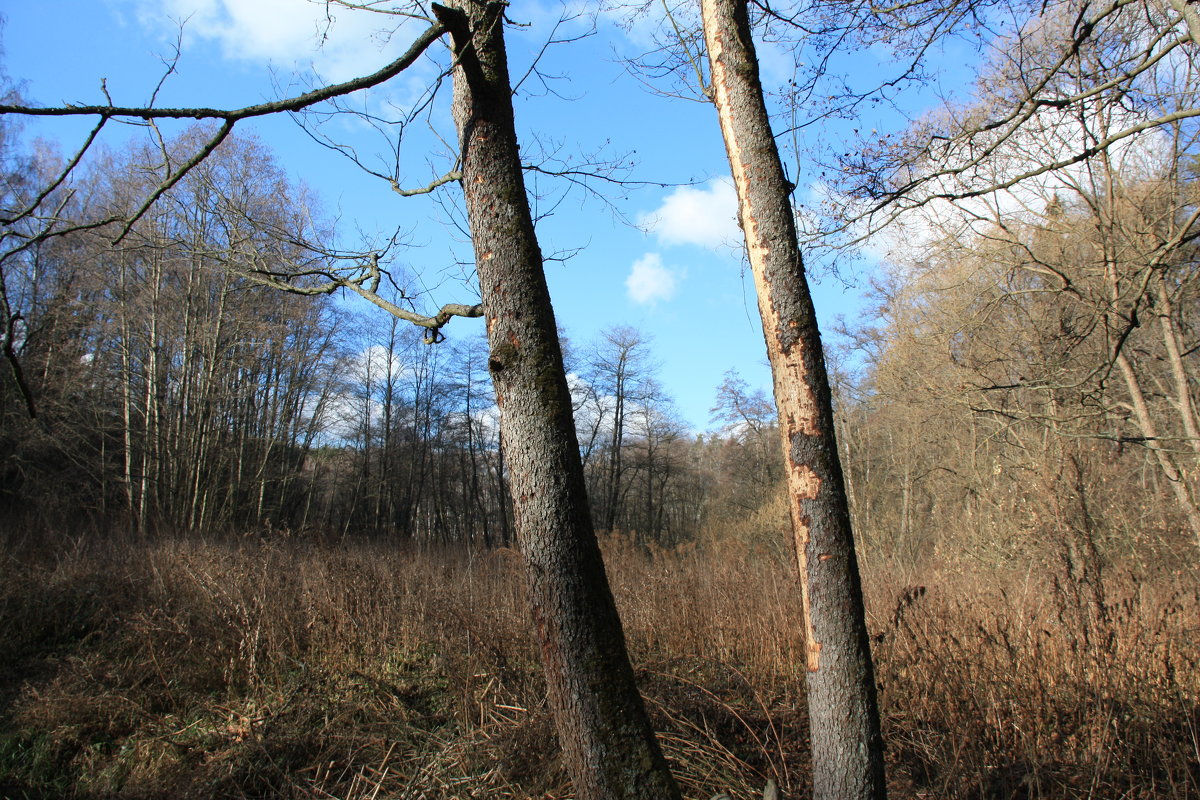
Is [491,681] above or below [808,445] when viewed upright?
below

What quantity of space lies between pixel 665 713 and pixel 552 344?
2653 millimetres

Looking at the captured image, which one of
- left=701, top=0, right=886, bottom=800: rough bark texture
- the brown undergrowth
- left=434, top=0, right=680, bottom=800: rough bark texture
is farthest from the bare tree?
the brown undergrowth

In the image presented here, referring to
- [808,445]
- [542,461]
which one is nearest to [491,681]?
[542,461]

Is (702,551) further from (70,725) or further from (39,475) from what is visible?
(39,475)

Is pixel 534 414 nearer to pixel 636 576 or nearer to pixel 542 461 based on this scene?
pixel 542 461

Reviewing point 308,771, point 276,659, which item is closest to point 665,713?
point 308,771

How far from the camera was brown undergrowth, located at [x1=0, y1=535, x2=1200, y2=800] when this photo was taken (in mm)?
3689

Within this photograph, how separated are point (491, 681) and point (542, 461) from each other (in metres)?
3.22

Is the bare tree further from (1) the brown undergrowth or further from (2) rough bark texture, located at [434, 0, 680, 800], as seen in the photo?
(1) the brown undergrowth

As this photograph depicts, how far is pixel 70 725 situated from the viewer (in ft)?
17.9

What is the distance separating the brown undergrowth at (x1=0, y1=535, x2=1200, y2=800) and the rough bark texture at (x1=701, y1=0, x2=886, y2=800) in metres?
0.55

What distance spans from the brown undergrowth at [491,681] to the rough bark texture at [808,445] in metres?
0.55

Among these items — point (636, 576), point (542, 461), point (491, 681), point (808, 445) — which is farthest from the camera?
point (636, 576)

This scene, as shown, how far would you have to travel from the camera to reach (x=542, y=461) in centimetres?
257
